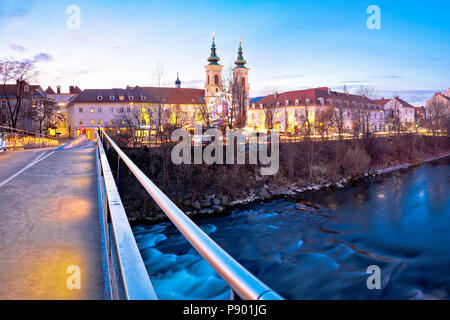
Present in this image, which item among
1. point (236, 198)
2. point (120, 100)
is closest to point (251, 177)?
point (236, 198)

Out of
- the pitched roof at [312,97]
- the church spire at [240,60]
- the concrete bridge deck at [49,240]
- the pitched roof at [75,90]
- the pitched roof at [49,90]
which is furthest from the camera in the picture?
the pitched roof at [49,90]

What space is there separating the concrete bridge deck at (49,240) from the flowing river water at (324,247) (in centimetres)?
630

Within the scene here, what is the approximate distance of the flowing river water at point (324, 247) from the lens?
442 inches

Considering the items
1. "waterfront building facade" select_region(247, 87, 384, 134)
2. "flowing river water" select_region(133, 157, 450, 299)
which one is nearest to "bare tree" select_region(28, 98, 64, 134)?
"waterfront building facade" select_region(247, 87, 384, 134)

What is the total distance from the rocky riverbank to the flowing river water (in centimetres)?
111

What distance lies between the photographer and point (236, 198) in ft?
81.2

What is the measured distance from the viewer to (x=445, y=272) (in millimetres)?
11961

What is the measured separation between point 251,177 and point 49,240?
84.2 feet

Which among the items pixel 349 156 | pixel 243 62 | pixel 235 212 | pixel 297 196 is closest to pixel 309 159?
pixel 349 156

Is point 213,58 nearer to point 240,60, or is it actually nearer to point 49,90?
point 240,60

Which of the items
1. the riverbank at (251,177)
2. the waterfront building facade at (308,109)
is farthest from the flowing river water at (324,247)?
the waterfront building facade at (308,109)

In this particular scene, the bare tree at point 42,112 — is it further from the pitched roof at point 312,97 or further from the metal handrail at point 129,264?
the metal handrail at point 129,264

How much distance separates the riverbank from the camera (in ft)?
73.3
